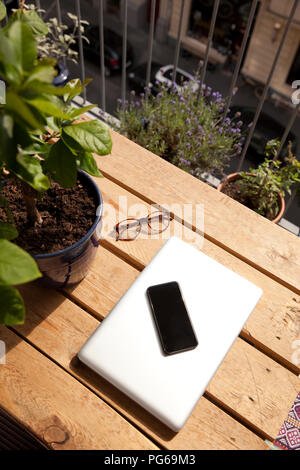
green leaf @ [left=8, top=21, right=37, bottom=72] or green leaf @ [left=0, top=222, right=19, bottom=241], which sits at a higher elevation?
green leaf @ [left=8, top=21, right=37, bottom=72]

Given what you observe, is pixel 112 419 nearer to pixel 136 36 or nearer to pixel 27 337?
pixel 27 337

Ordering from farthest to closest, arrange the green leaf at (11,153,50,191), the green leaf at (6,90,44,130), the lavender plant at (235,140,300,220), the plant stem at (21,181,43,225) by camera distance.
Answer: the lavender plant at (235,140,300,220)
the plant stem at (21,181,43,225)
the green leaf at (11,153,50,191)
the green leaf at (6,90,44,130)

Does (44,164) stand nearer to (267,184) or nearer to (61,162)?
(61,162)

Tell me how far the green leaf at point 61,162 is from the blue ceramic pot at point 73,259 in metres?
0.18

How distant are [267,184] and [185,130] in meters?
0.56

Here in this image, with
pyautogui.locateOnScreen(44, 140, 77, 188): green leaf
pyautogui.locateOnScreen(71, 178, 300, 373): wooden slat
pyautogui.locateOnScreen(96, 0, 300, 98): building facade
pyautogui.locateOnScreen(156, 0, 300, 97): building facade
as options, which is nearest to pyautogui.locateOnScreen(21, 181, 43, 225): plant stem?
pyautogui.locateOnScreen(44, 140, 77, 188): green leaf

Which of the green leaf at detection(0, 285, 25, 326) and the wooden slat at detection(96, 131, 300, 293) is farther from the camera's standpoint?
the wooden slat at detection(96, 131, 300, 293)

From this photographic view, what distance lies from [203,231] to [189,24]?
10240 mm

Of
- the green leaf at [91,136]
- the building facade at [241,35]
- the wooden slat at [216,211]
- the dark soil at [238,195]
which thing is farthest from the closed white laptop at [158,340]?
the building facade at [241,35]

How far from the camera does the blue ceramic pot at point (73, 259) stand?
33.9 inches

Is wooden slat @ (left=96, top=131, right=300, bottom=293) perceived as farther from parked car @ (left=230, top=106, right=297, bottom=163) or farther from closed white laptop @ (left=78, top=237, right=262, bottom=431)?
parked car @ (left=230, top=106, right=297, bottom=163)

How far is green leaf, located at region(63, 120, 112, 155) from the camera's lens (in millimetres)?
713
